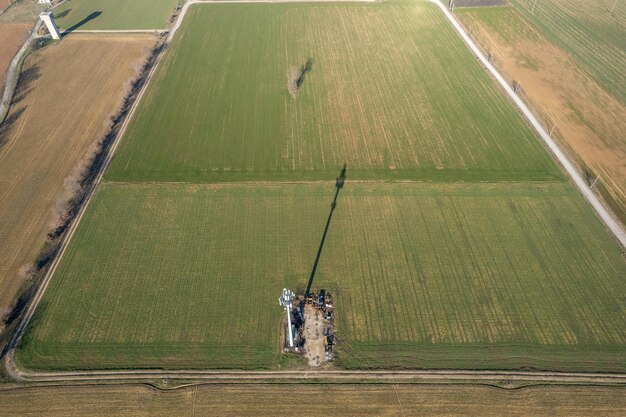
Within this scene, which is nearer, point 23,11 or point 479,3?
point 23,11

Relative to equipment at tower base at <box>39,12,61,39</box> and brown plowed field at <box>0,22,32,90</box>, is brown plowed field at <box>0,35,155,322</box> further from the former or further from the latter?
brown plowed field at <box>0,22,32,90</box>

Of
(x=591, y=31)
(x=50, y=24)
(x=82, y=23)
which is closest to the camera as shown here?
(x=50, y=24)

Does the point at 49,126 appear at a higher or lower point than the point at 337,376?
higher

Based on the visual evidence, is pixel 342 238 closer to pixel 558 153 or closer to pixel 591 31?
pixel 558 153

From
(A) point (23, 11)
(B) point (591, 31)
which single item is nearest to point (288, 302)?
(B) point (591, 31)

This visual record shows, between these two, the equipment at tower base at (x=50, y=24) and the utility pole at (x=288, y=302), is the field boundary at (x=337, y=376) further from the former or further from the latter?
the equipment at tower base at (x=50, y=24)
